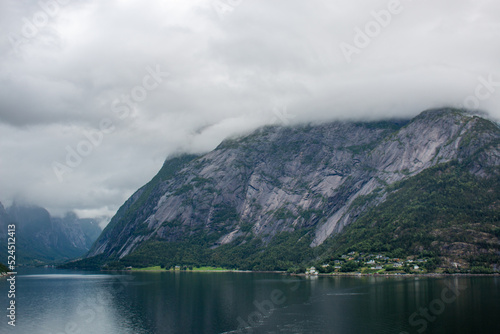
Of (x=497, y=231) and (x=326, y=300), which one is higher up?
(x=497, y=231)

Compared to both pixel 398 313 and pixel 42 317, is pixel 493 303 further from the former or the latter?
pixel 42 317

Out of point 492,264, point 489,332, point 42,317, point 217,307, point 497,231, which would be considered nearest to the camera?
point 489,332

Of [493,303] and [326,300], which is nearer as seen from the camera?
[493,303]

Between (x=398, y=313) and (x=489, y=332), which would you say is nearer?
(x=489, y=332)

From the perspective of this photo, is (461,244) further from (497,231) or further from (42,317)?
(42,317)

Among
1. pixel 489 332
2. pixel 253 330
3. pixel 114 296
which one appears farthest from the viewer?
pixel 114 296

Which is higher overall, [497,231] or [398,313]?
[497,231]

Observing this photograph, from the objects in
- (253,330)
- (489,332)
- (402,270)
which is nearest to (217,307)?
(253,330)

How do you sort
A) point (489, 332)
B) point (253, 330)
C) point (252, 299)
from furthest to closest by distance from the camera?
point (252, 299) → point (253, 330) → point (489, 332)

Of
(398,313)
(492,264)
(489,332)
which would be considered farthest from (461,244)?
(489,332)
